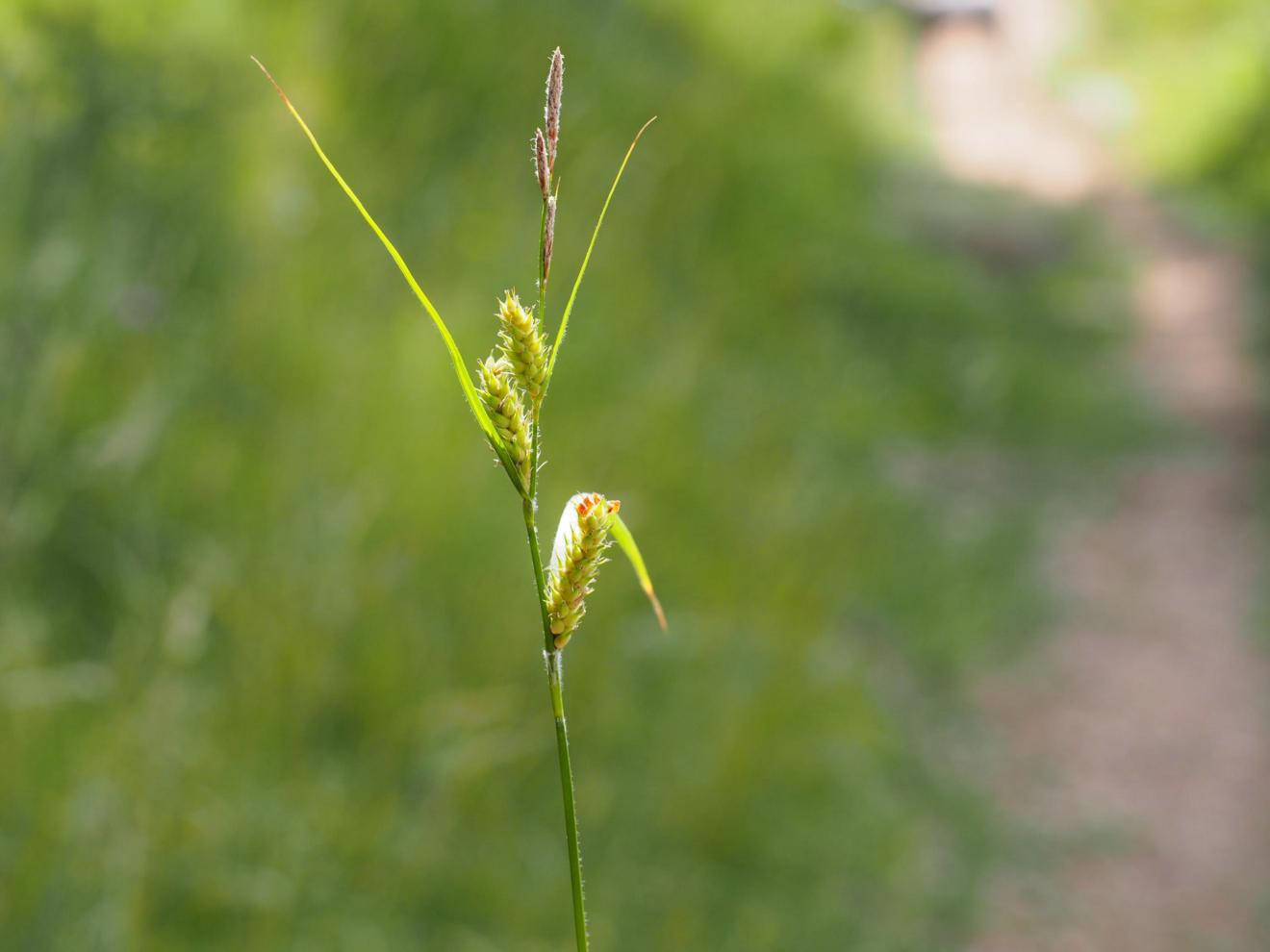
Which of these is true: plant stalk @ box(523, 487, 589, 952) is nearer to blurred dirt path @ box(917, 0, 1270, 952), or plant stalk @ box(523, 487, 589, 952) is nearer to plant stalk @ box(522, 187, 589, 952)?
plant stalk @ box(522, 187, 589, 952)

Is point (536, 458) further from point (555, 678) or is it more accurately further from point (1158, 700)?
point (1158, 700)

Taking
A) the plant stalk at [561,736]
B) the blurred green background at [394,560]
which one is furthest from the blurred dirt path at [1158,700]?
the plant stalk at [561,736]

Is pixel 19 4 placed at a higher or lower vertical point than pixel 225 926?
higher

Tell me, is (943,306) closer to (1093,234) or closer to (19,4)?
(1093,234)

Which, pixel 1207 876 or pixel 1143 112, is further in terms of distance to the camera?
pixel 1143 112

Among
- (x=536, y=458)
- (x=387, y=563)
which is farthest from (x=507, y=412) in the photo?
(x=387, y=563)

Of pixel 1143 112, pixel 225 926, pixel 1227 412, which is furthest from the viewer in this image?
pixel 1143 112

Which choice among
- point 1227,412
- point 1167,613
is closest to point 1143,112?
point 1227,412

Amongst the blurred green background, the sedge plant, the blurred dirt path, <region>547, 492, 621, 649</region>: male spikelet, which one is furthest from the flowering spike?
the blurred dirt path
